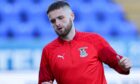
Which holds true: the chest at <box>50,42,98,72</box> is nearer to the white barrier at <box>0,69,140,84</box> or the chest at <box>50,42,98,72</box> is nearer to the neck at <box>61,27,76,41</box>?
the neck at <box>61,27,76,41</box>

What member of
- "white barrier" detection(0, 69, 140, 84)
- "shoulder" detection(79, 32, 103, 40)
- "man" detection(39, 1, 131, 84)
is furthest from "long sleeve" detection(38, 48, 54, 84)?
"white barrier" detection(0, 69, 140, 84)

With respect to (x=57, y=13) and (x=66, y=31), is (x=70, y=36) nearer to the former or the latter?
(x=66, y=31)

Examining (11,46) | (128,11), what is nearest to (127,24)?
(128,11)

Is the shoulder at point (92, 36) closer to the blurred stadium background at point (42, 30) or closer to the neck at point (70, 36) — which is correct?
the neck at point (70, 36)

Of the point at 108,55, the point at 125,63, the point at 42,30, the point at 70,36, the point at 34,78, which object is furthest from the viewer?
the point at 42,30

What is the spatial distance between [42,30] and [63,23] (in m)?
3.92

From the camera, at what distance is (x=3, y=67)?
20.7 ft

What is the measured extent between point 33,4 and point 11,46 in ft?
3.60

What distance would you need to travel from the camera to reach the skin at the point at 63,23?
316 centimetres

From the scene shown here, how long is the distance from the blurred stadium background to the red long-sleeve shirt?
2847 mm

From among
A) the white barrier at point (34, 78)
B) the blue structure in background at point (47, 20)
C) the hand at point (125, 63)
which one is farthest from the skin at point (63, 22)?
the blue structure in background at point (47, 20)

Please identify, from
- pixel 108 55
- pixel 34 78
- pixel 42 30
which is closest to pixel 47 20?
pixel 42 30

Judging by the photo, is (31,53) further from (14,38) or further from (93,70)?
(93,70)

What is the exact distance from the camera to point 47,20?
713 centimetres
